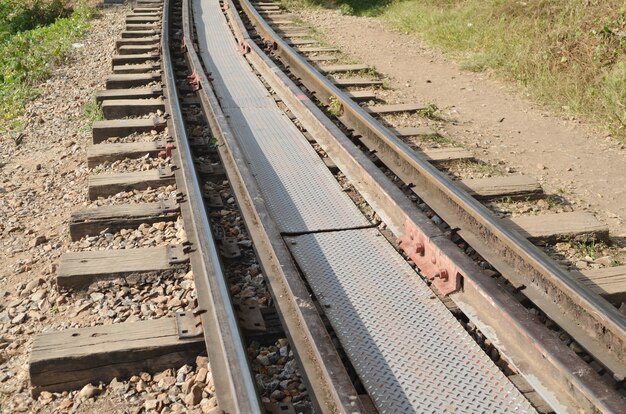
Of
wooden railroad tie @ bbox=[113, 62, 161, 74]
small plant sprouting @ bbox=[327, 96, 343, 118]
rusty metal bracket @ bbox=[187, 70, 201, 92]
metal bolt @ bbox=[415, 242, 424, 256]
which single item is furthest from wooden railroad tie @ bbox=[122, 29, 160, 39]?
metal bolt @ bbox=[415, 242, 424, 256]

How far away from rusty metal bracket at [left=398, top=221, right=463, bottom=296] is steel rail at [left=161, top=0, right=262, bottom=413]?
110cm

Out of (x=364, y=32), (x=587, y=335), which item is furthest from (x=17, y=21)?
(x=587, y=335)

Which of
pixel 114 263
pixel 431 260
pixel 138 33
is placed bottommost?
pixel 431 260

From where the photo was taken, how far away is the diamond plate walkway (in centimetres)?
307

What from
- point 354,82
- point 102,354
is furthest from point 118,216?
point 354,82

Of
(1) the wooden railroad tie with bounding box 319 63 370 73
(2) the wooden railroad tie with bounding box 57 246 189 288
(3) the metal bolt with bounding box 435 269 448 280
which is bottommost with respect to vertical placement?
(3) the metal bolt with bounding box 435 269 448 280

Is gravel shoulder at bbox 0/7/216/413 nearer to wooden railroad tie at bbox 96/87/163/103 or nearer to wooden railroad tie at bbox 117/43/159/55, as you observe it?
wooden railroad tie at bbox 96/87/163/103

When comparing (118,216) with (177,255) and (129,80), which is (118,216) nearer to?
(177,255)

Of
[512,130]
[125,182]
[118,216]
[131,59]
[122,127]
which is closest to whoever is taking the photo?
[118,216]

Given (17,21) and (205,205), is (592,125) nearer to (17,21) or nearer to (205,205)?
(205,205)

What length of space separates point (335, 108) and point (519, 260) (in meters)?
3.48

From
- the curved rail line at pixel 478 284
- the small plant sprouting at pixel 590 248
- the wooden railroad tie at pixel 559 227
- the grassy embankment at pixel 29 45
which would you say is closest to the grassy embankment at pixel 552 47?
the wooden railroad tie at pixel 559 227

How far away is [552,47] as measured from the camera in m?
8.40

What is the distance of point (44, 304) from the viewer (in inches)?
148
